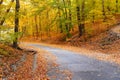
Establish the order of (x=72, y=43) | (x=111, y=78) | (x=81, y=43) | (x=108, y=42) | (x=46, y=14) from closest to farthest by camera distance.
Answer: (x=111, y=78) → (x=108, y=42) → (x=81, y=43) → (x=72, y=43) → (x=46, y=14)

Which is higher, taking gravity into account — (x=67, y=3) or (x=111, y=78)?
(x=67, y=3)

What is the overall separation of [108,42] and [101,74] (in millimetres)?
15312

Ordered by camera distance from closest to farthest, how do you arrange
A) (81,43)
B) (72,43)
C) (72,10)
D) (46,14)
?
(81,43) → (72,43) → (72,10) → (46,14)

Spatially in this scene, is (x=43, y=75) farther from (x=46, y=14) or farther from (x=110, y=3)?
(x=46, y=14)

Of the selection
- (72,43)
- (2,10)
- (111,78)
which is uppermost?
(2,10)

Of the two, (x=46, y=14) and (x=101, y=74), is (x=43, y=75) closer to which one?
(x=101, y=74)

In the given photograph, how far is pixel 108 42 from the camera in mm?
26969

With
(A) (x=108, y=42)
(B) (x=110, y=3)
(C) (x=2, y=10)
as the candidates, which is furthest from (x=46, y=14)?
(C) (x=2, y=10)

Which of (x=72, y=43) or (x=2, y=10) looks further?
(x=72, y=43)

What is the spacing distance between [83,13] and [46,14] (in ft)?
75.6

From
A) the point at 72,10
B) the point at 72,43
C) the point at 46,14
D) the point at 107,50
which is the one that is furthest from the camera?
the point at 46,14

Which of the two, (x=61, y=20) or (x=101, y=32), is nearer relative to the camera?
(x=101, y=32)

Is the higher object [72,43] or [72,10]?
[72,10]

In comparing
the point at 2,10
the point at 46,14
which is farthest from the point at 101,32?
the point at 46,14
